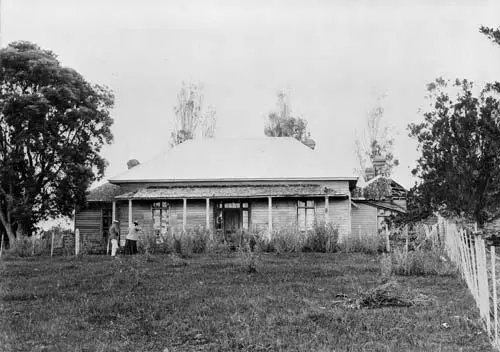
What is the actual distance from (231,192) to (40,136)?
9.16 meters

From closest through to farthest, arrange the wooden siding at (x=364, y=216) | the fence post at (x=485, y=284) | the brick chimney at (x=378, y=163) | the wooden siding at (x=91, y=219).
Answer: the fence post at (x=485, y=284) → the wooden siding at (x=91, y=219) → the wooden siding at (x=364, y=216) → the brick chimney at (x=378, y=163)

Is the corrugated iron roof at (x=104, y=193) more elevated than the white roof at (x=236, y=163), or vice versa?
the white roof at (x=236, y=163)

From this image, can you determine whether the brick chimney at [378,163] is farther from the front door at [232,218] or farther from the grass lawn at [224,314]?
the grass lawn at [224,314]

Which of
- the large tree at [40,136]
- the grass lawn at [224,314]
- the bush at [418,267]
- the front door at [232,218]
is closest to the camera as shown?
the grass lawn at [224,314]

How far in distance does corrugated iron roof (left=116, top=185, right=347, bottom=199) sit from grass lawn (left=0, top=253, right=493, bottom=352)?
15.2 m

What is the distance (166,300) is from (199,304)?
0.84 m

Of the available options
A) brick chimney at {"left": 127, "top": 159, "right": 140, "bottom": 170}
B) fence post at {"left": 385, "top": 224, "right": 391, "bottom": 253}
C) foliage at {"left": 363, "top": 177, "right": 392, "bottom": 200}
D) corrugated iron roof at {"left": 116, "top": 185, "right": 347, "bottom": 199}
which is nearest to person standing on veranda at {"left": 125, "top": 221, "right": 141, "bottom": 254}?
corrugated iron roof at {"left": 116, "top": 185, "right": 347, "bottom": 199}

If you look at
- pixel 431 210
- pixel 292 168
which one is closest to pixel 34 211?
pixel 292 168

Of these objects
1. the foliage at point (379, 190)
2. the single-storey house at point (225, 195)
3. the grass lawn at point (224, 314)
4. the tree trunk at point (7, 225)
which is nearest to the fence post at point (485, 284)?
the grass lawn at point (224, 314)

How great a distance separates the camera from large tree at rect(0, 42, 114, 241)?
104 ft

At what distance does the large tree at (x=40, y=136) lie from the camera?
104 feet

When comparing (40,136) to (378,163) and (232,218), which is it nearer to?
(232,218)

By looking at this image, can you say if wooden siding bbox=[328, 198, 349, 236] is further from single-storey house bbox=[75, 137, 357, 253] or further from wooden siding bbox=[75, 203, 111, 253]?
wooden siding bbox=[75, 203, 111, 253]

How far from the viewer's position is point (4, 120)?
32.2 m
